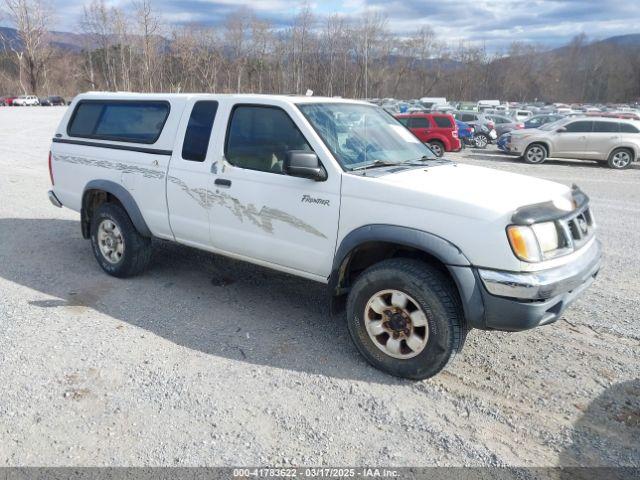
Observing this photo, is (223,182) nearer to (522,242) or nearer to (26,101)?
(522,242)

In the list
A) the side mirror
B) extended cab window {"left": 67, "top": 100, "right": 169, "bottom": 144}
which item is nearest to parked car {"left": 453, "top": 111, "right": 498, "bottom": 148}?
extended cab window {"left": 67, "top": 100, "right": 169, "bottom": 144}

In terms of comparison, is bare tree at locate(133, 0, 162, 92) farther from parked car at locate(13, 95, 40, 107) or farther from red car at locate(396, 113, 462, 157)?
red car at locate(396, 113, 462, 157)

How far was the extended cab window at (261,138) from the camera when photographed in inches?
158

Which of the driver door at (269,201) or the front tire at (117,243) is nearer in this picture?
the driver door at (269,201)

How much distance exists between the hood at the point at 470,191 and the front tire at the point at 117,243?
2.88 metres

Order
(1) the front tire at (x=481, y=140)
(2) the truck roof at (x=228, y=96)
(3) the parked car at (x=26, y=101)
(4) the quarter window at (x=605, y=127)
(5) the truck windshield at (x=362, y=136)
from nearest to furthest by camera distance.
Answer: (5) the truck windshield at (x=362, y=136) → (2) the truck roof at (x=228, y=96) → (4) the quarter window at (x=605, y=127) → (1) the front tire at (x=481, y=140) → (3) the parked car at (x=26, y=101)

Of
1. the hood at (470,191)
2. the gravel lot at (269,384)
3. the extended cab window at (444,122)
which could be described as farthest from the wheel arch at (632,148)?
the hood at (470,191)

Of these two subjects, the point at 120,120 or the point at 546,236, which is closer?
the point at 546,236

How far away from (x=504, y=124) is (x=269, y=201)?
2501cm

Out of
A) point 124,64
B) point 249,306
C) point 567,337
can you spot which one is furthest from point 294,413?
point 124,64

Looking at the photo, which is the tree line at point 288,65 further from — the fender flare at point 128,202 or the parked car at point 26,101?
the fender flare at point 128,202

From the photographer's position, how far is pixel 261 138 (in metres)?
4.17

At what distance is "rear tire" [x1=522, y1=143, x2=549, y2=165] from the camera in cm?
1808

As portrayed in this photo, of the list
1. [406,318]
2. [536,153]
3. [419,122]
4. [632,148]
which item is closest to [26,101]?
[419,122]
